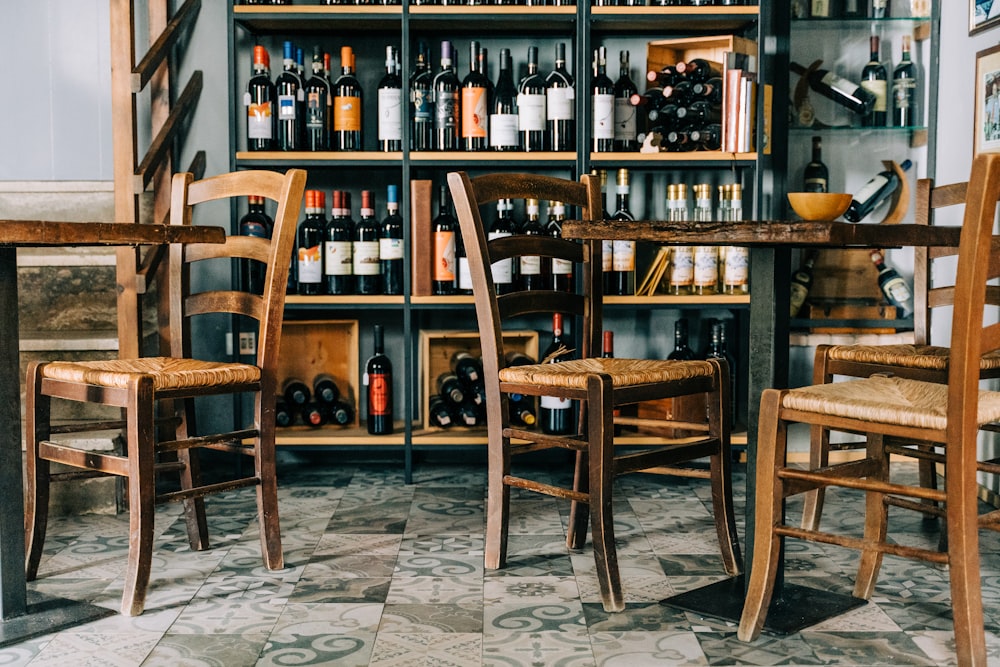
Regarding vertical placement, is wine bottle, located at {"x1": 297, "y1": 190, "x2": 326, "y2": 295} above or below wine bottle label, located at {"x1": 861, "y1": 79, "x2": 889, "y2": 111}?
below

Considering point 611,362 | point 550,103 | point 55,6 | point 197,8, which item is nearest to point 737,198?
point 550,103

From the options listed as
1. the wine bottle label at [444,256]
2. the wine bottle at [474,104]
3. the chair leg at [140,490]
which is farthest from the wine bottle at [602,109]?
the chair leg at [140,490]

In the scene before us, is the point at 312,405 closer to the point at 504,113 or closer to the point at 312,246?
the point at 312,246

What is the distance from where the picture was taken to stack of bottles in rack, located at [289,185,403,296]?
3342 millimetres

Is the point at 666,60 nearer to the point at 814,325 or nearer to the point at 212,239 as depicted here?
the point at 814,325

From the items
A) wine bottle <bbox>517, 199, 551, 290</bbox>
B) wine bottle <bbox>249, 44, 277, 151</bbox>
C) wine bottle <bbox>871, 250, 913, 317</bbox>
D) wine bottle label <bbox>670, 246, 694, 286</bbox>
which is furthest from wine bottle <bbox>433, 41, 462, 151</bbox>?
wine bottle <bbox>871, 250, 913, 317</bbox>

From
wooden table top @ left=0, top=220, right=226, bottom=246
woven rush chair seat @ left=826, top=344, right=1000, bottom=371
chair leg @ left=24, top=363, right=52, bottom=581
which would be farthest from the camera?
woven rush chair seat @ left=826, top=344, right=1000, bottom=371

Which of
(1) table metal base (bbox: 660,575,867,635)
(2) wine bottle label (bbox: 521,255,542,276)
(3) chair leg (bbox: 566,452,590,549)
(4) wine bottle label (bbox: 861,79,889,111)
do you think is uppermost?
(4) wine bottle label (bbox: 861,79,889,111)

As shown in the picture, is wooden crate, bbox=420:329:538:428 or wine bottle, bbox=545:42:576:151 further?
wooden crate, bbox=420:329:538:428

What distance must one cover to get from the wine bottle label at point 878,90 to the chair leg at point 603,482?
2077 mm

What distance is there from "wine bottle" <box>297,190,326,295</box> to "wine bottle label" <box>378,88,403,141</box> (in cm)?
30

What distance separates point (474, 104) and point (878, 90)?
4.77ft

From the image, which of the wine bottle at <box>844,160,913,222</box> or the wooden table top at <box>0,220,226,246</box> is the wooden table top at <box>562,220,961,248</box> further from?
the wine bottle at <box>844,160,913,222</box>

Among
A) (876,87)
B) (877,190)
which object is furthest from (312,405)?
(876,87)
